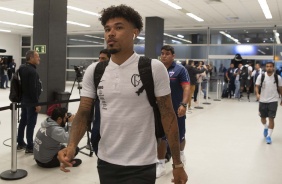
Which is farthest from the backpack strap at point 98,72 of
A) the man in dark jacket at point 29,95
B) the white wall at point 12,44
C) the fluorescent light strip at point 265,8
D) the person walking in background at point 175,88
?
the white wall at point 12,44

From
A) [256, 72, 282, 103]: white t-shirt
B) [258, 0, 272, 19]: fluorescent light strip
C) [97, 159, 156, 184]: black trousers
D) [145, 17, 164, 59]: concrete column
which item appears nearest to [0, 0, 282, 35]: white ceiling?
[258, 0, 272, 19]: fluorescent light strip

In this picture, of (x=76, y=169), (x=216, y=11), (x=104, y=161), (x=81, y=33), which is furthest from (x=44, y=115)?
(x=81, y=33)

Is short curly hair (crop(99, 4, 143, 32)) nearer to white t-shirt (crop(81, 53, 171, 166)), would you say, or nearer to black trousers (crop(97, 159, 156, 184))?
white t-shirt (crop(81, 53, 171, 166))

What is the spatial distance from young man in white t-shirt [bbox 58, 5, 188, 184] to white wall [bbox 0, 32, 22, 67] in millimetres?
21022

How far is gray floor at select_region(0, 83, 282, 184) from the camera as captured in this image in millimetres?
3523

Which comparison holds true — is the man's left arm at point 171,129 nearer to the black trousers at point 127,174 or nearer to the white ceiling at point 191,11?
the black trousers at point 127,174

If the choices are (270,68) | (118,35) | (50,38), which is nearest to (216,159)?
(270,68)

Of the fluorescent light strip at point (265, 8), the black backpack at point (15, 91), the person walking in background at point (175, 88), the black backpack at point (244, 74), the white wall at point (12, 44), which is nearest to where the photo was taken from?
the person walking in background at point (175, 88)

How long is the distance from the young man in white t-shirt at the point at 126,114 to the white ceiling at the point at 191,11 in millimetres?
9022

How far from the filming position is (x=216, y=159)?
4.40 m

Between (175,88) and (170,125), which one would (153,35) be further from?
(170,125)

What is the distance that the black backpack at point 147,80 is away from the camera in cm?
147

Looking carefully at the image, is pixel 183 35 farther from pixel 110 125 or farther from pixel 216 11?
pixel 110 125

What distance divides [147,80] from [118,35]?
10.6 inches
